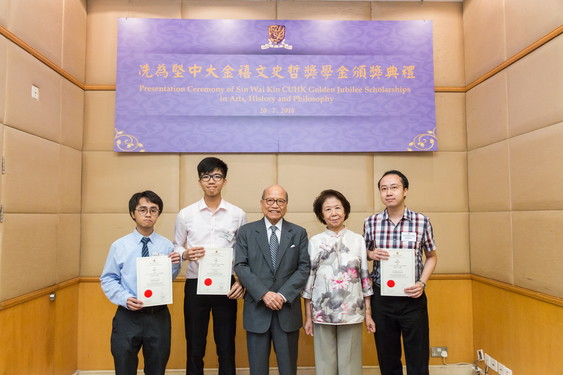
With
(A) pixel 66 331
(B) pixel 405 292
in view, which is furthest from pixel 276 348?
(A) pixel 66 331

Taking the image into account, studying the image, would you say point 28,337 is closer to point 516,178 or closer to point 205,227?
point 205,227

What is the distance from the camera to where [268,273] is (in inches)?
86.5

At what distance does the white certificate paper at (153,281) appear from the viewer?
202 cm

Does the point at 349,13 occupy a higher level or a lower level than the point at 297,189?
higher

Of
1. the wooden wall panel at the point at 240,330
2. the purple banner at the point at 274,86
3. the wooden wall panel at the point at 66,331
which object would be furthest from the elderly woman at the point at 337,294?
the wooden wall panel at the point at 66,331

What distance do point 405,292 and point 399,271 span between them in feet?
0.43

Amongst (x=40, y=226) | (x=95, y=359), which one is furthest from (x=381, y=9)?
(x=95, y=359)

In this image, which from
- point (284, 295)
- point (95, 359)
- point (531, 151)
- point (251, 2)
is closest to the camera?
point (284, 295)

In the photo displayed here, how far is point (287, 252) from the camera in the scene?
2215 millimetres

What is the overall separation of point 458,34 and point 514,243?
2.01 metres

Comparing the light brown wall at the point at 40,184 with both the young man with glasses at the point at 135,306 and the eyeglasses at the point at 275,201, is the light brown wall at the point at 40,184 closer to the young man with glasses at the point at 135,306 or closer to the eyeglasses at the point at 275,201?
the young man with glasses at the point at 135,306

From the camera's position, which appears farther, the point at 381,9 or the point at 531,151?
the point at 381,9

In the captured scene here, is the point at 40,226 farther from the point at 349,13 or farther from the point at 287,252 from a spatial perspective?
the point at 349,13

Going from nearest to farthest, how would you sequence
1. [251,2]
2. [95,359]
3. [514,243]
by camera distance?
[514,243], [95,359], [251,2]
